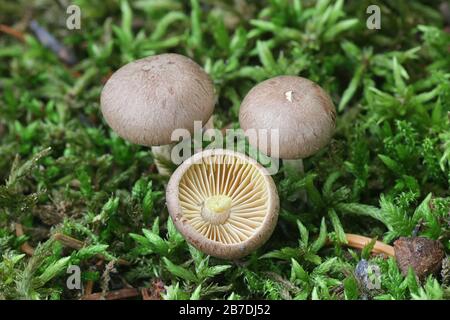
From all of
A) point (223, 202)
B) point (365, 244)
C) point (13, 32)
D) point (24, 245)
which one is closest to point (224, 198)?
point (223, 202)

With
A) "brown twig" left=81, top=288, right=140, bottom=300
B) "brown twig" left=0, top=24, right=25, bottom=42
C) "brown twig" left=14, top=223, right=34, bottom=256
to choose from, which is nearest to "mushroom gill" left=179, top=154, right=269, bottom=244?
"brown twig" left=81, top=288, right=140, bottom=300

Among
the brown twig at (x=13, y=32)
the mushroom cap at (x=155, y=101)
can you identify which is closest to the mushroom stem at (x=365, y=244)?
the mushroom cap at (x=155, y=101)

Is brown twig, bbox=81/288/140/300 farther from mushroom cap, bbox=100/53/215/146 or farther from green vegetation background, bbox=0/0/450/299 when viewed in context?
mushroom cap, bbox=100/53/215/146

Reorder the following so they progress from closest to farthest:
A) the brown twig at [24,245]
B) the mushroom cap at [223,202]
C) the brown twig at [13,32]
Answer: the mushroom cap at [223,202] → the brown twig at [24,245] → the brown twig at [13,32]

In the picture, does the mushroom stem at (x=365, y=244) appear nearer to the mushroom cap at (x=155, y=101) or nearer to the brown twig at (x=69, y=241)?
the mushroom cap at (x=155, y=101)

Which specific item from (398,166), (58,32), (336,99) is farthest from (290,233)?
(58,32)

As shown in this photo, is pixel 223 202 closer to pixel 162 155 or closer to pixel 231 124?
pixel 162 155
